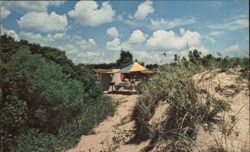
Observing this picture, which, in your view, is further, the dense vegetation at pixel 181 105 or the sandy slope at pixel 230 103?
the dense vegetation at pixel 181 105

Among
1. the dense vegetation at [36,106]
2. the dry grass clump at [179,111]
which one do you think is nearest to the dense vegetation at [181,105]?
the dry grass clump at [179,111]

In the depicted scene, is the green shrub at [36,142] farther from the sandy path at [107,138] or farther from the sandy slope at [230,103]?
the sandy slope at [230,103]

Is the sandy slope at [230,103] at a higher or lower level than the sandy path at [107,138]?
higher

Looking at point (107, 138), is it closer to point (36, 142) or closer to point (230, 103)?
point (36, 142)

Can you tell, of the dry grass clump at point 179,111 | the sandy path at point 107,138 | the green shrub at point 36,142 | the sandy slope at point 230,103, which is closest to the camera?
the sandy slope at point 230,103

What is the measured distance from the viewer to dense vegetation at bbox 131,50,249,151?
772cm

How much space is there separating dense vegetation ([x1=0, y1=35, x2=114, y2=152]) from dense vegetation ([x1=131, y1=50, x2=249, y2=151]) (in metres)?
3.19

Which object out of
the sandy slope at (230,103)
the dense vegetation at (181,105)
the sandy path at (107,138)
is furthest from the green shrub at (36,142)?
the sandy slope at (230,103)

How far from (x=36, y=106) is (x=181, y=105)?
6.70 meters

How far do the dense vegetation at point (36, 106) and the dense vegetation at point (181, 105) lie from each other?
319cm

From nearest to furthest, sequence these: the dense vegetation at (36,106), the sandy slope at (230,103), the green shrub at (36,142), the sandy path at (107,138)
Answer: the sandy slope at (230,103)
the sandy path at (107,138)
the green shrub at (36,142)
the dense vegetation at (36,106)

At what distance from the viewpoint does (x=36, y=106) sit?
13.4 metres

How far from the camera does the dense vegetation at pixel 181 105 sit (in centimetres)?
772

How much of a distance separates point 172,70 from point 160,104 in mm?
1151
